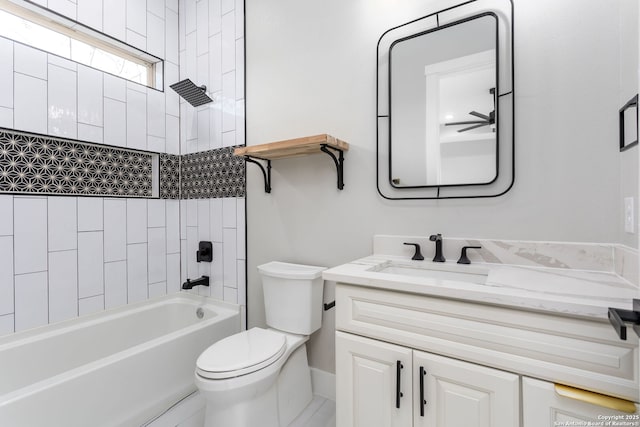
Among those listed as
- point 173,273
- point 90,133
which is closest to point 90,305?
point 173,273

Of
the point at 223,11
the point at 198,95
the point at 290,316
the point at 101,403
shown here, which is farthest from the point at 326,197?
the point at 223,11

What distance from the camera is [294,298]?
5.18 ft

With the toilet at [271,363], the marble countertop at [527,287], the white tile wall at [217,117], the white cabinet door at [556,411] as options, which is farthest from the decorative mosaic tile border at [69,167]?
the white cabinet door at [556,411]

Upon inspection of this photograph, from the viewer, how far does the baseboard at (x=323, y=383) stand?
1692 mm

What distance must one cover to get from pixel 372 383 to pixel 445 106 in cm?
125

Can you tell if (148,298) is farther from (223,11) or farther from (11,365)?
(223,11)

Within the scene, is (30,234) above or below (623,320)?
above

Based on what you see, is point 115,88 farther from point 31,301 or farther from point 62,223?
point 31,301

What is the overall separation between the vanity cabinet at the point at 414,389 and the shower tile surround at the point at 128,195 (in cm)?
116

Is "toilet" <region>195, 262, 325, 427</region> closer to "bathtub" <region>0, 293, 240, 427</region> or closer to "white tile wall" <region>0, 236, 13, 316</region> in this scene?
"bathtub" <region>0, 293, 240, 427</region>

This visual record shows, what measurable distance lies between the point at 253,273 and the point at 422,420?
1.35 meters

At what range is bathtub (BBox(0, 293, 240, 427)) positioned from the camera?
1.23 m

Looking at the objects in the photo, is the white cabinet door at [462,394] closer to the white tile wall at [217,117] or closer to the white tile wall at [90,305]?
the white tile wall at [217,117]

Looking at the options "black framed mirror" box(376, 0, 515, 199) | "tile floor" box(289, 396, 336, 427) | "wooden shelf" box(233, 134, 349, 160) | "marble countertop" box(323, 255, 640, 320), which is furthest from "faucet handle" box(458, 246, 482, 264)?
"tile floor" box(289, 396, 336, 427)
